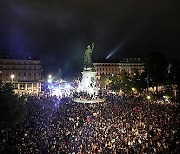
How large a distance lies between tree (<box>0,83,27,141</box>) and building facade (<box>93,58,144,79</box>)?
11589cm

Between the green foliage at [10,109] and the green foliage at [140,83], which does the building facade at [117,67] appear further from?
the green foliage at [10,109]

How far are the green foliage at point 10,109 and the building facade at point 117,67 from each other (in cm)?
11587

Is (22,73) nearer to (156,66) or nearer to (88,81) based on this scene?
(88,81)

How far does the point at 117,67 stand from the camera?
6299 inches

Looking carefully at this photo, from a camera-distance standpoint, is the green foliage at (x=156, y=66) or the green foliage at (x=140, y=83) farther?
the green foliage at (x=140, y=83)

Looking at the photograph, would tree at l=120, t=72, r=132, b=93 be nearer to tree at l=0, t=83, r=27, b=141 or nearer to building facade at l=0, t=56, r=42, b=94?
building facade at l=0, t=56, r=42, b=94

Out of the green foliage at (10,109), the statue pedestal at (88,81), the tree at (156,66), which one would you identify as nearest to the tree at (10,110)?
the green foliage at (10,109)

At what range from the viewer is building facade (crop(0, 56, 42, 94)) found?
113 metres

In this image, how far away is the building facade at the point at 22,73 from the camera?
370 ft

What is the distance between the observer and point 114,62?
160 metres

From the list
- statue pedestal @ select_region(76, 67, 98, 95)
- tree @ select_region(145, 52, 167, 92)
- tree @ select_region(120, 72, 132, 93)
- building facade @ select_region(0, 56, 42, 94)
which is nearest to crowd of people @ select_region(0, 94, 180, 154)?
statue pedestal @ select_region(76, 67, 98, 95)

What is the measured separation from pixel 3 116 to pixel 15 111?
4.82ft

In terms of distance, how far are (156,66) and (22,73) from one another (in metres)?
59.6

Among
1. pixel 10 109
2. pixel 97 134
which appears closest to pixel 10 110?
pixel 10 109
